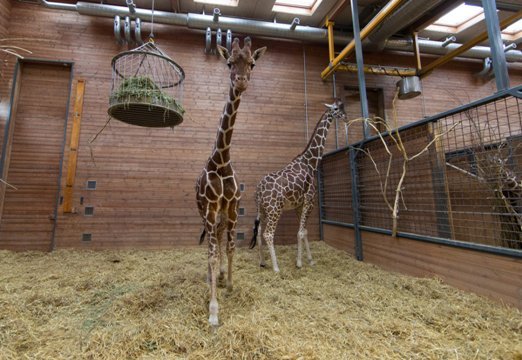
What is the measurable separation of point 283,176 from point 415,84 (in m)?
4.03

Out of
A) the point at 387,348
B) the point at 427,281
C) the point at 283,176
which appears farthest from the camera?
the point at 283,176

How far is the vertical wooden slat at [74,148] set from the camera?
15.4ft

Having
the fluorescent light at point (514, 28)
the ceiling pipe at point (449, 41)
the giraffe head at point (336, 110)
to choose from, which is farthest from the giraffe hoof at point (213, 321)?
the fluorescent light at point (514, 28)

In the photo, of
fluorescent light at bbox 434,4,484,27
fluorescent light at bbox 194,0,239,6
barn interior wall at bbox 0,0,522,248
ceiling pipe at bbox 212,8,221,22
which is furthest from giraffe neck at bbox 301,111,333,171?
fluorescent light at bbox 434,4,484,27

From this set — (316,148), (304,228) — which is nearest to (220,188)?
(304,228)

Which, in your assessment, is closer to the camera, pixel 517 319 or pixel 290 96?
pixel 517 319

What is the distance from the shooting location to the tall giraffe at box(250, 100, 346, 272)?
367cm

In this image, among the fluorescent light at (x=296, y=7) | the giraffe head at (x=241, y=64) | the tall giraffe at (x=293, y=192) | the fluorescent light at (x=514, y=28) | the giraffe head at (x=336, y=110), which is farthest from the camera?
the fluorescent light at (x=514, y=28)

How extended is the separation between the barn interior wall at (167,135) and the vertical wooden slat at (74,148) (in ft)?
0.26

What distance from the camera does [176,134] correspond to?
206 inches

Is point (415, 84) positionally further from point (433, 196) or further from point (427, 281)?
point (427, 281)

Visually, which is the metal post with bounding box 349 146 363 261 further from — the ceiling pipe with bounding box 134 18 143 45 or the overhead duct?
the ceiling pipe with bounding box 134 18 143 45

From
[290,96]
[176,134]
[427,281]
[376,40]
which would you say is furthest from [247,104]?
[427,281]

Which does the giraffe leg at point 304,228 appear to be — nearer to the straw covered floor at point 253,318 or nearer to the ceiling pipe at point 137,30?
the straw covered floor at point 253,318
